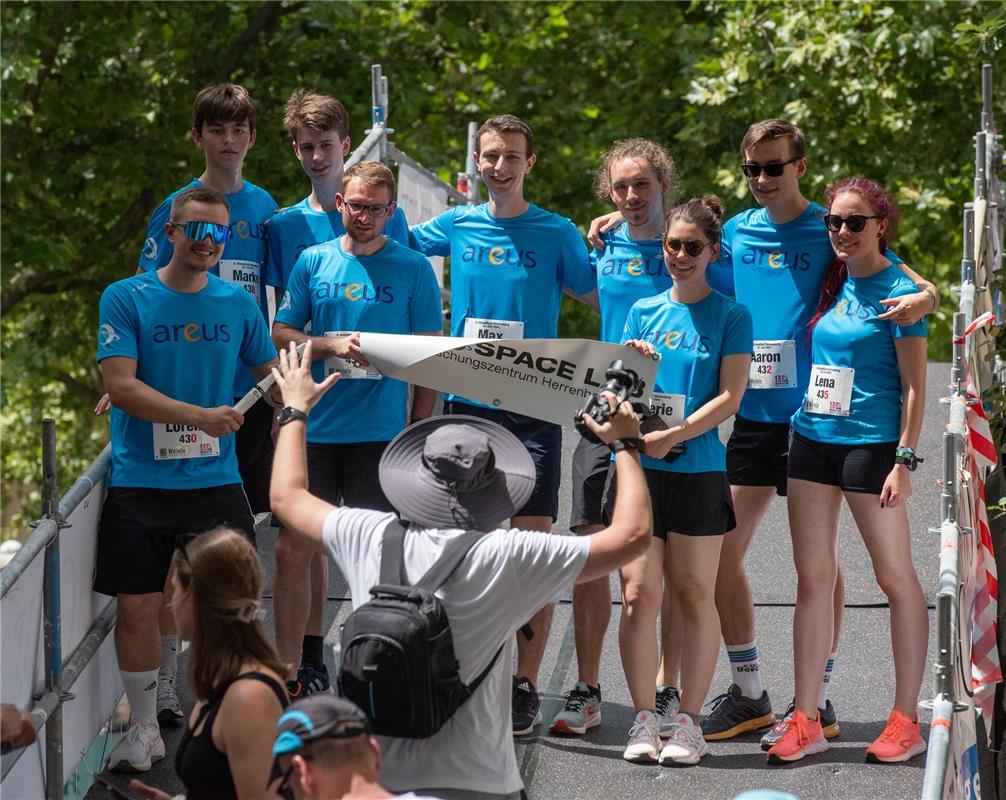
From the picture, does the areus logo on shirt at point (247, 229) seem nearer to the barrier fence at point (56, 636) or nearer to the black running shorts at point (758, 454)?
the barrier fence at point (56, 636)

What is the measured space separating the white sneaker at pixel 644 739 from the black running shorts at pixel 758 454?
96 cm

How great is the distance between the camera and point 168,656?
5.29 meters

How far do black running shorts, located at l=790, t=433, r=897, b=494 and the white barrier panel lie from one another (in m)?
2.36

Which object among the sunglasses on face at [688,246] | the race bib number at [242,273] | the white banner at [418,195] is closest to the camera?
the sunglasses on face at [688,246]

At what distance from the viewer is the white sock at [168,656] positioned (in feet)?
17.3

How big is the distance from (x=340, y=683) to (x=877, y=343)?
2567mm

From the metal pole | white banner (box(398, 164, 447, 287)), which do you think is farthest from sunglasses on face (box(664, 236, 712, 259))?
white banner (box(398, 164, 447, 287))

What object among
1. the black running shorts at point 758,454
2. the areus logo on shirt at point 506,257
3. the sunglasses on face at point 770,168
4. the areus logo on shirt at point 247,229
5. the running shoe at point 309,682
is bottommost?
the running shoe at point 309,682

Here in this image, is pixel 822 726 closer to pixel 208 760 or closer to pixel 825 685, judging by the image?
pixel 825 685

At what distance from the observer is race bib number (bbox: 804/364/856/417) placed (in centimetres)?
524

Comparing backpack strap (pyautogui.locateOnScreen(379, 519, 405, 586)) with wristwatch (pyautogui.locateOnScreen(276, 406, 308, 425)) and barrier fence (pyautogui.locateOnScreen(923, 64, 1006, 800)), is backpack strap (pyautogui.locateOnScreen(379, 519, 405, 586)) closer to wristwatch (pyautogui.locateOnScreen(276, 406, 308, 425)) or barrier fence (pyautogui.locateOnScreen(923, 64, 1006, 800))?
wristwatch (pyautogui.locateOnScreen(276, 406, 308, 425))

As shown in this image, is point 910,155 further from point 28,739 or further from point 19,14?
point 28,739

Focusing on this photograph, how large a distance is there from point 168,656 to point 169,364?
42.3 inches

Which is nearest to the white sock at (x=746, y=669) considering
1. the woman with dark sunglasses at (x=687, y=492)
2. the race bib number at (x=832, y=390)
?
the woman with dark sunglasses at (x=687, y=492)
